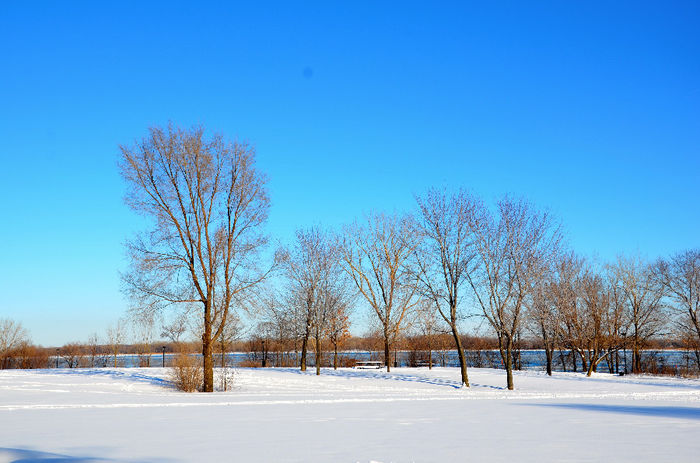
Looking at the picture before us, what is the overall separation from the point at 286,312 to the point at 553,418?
25417 millimetres

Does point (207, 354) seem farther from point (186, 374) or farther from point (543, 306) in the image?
point (543, 306)

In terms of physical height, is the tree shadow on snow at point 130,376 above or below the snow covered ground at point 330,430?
below

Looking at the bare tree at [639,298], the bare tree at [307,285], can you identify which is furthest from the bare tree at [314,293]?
the bare tree at [639,298]

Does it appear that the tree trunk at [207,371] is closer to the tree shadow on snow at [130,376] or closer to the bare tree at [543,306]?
the tree shadow on snow at [130,376]

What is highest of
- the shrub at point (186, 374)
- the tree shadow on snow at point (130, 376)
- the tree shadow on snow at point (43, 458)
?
the tree shadow on snow at point (43, 458)

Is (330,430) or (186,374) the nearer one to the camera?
Result: (330,430)

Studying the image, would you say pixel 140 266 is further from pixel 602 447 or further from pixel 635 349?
pixel 635 349

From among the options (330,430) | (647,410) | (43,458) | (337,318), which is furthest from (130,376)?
(647,410)

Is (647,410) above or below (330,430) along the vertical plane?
below

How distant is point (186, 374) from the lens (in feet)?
68.9

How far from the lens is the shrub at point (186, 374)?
21.0 m

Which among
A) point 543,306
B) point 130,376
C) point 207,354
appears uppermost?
point 543,306

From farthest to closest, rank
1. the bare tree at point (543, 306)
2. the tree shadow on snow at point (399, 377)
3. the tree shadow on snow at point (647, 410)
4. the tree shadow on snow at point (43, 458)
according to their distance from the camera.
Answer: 1. the tree shadow on snow at point (399, 377)
2. the bare tree at point (543, 306)
3. the tree shadow on snow at point (647, 410)
4. the tree shadow on snow at point (43, 458)

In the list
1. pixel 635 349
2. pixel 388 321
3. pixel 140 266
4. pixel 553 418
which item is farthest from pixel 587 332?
pixel 140 266
